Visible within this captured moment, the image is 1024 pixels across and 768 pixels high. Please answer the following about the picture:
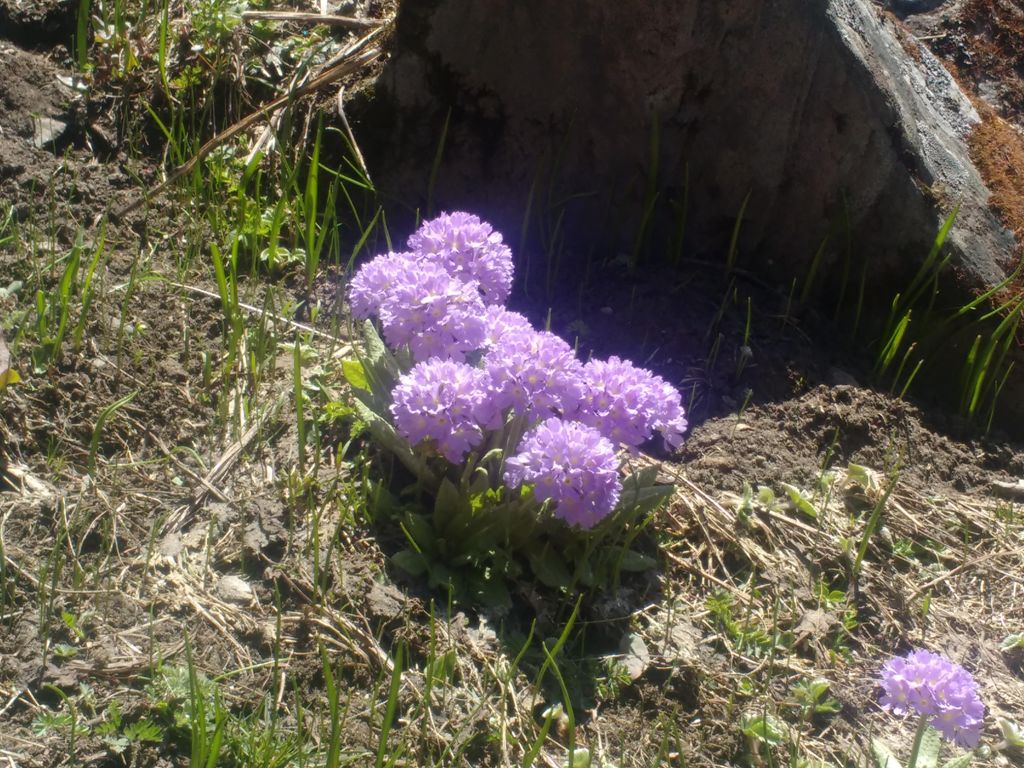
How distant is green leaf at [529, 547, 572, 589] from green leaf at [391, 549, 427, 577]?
0.85 ft

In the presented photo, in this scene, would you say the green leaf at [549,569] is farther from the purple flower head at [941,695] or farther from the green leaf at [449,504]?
the purple flower head at [941,695]

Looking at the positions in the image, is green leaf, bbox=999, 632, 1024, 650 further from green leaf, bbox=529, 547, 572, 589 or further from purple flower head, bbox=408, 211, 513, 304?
purple flower head, bbox=408, 211, 513, 304

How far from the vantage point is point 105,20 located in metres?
3.89

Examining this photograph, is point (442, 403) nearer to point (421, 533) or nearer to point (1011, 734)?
point (421, 533)

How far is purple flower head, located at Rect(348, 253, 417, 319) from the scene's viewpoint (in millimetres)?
2523

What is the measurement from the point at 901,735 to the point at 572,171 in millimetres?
2004

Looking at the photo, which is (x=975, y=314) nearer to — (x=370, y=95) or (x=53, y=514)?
(x=370, y=95)

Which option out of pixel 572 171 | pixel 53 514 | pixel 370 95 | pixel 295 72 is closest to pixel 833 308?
pixel 572 171

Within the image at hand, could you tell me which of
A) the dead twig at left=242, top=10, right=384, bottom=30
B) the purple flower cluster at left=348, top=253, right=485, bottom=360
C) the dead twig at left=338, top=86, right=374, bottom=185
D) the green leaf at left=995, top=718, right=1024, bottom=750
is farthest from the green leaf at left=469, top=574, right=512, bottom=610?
the dead twig at left=242, top=10, right=384, bottom=30

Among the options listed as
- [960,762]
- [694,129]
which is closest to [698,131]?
[694,129]

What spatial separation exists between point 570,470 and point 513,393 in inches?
9.1

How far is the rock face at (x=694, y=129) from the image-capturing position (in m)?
3.33

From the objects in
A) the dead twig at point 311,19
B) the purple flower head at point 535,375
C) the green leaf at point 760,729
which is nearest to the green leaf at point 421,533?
the purple flower head at point 535,375

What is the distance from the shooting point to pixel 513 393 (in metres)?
2.39
